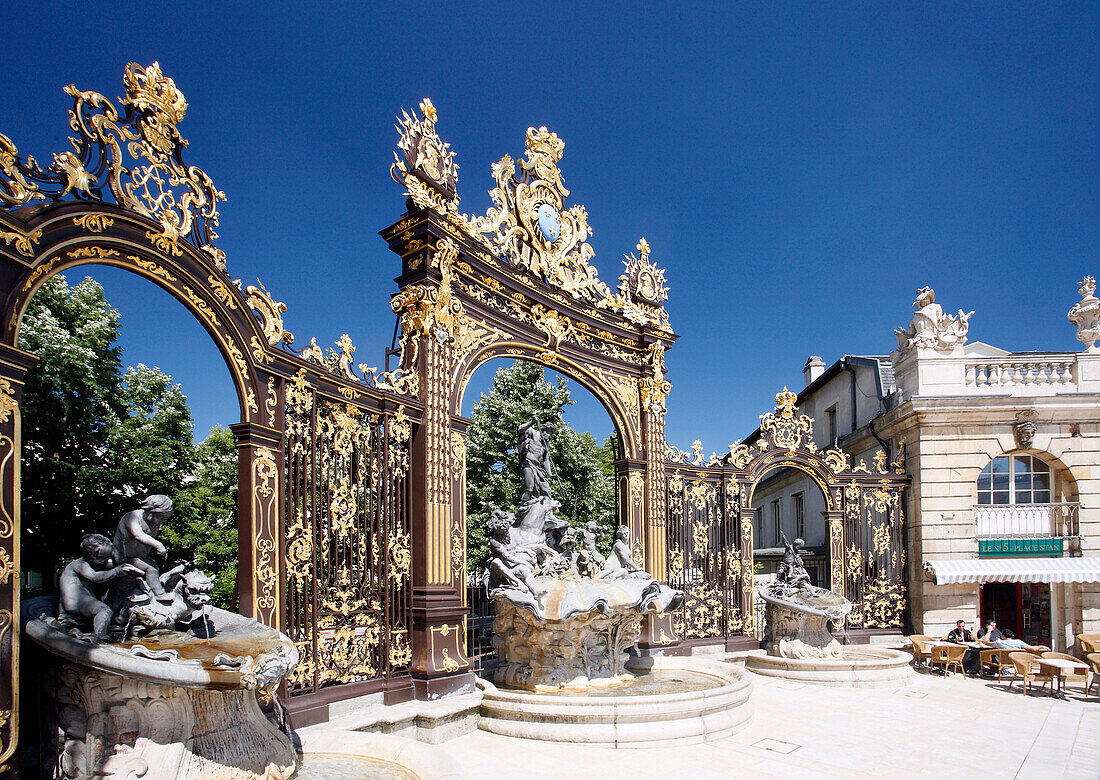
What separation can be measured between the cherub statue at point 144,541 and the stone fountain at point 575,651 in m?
4.35

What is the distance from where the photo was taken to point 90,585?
4.99 meters

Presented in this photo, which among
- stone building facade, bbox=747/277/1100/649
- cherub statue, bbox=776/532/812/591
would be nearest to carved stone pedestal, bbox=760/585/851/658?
cherub statue, bbox=776/532/812/591

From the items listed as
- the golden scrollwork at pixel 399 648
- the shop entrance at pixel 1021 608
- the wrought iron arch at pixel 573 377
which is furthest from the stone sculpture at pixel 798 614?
the golden scrollwork at pixel 399 648

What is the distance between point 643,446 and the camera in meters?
13.1

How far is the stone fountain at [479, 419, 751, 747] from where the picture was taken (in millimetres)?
8008

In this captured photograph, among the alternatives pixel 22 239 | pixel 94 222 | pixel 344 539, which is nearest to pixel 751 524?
pixel 344 539

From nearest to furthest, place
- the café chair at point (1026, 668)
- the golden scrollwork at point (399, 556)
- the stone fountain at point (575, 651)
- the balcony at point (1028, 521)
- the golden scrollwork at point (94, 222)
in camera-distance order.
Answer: the golden scrollwork at point (94, 222) < the stone fountain at point (575, 651) < the golden scrollwork at point (399, 556) < the café chair at point (1026, 668) < the balcony at point (1028, 521)

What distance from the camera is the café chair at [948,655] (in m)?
12.7

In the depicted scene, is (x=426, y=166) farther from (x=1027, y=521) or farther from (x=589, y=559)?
(x=1027, y=521)

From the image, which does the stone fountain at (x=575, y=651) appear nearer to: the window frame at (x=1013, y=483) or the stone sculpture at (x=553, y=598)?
the stone sculpture at (x=553, y=598)

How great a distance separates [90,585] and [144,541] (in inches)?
16.2

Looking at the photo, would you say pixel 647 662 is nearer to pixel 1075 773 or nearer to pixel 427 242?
pixel 1075 773

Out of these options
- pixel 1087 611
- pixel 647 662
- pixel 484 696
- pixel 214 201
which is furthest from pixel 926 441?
pixel 214 201

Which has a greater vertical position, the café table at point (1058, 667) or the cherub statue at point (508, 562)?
the cherub statue at point (508, 562)
